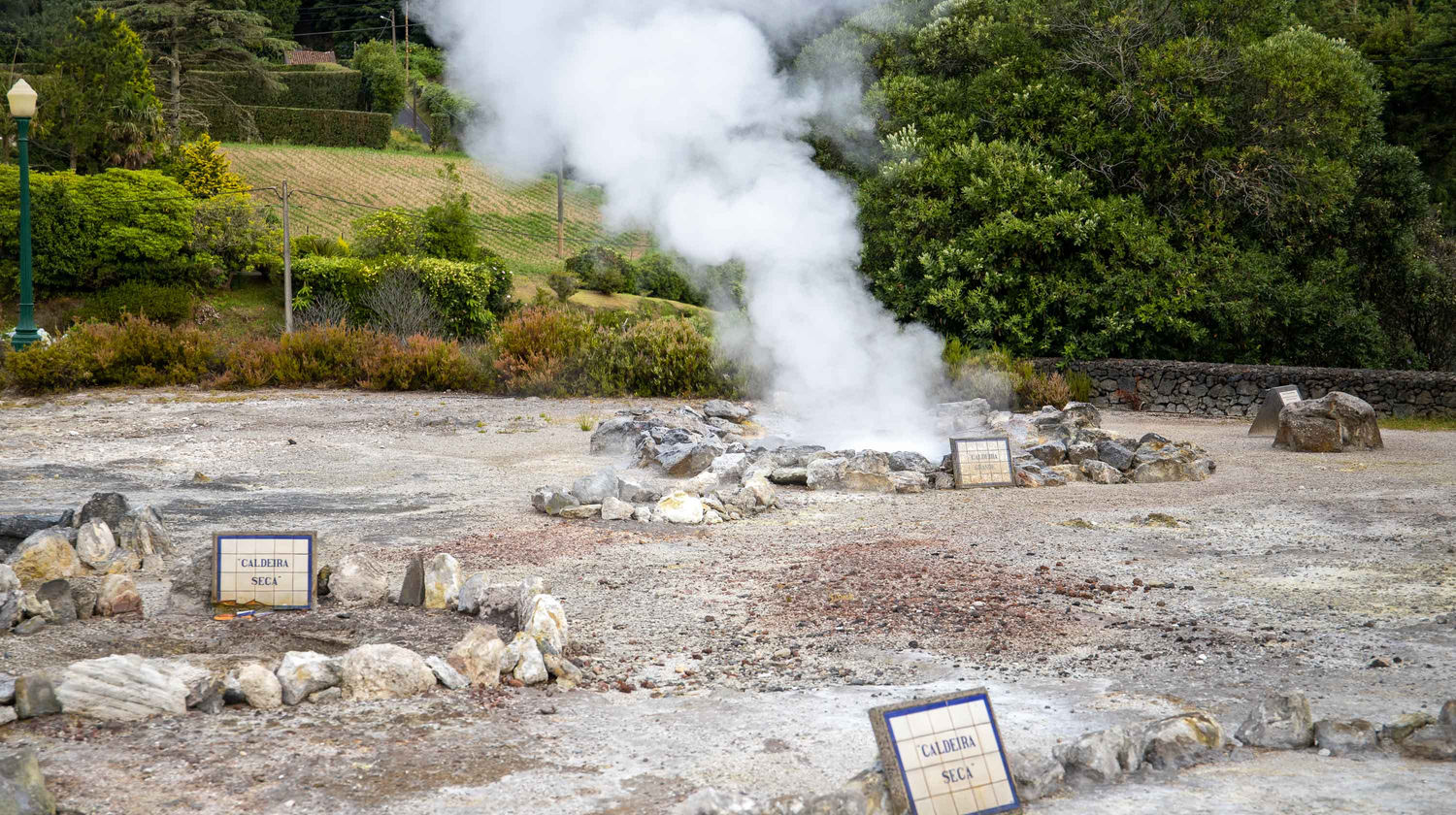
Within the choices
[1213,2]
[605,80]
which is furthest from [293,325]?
[1213,2]

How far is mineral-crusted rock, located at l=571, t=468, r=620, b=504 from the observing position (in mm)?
9008

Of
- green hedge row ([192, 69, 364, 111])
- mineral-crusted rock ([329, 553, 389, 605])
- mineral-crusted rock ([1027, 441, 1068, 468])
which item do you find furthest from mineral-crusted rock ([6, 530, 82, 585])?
green hedge row ([192, 69, 364, 111])

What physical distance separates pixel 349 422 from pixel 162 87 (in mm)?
30872

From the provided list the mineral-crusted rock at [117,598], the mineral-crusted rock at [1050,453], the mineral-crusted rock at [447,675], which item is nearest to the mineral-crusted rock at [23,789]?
the mineral-crusted rock at [447,675]

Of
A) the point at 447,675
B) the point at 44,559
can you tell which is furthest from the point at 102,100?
the point at 447,675

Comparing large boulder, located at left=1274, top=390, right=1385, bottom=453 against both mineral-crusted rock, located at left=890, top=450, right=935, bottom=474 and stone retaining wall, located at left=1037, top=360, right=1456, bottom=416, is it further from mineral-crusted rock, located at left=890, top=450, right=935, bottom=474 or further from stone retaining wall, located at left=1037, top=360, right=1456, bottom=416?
mineral-crusted rock, located at left=890, top=450, right=935, bottom=474

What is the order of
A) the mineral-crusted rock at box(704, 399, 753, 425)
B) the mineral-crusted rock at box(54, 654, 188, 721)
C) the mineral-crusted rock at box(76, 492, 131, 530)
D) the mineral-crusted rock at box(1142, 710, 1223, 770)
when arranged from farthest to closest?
the mineral-crusted rock at box(704, 399, 753, 425) → the mineral-crusted rock at box(76, 492, 131, 530) → the mineral-crusted rock at box(54, 654, 188, 721) → the mineral-crusted rock at box(1142, 710, 1223, 770)

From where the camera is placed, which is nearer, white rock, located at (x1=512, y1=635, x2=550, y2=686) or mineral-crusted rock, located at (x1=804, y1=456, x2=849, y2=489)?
white rock, located at (x1=512, y1=635, x2=550, y2=686)

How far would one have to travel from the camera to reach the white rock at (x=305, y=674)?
14.9 feet

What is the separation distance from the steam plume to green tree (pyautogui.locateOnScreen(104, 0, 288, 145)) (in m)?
29.6

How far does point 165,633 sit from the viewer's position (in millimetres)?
5531

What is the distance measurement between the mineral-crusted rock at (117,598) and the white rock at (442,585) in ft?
4.50

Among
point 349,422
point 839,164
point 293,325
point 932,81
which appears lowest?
point 349,422

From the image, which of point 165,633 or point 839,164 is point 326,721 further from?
point 839,164
